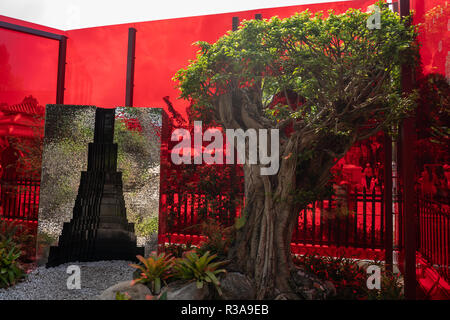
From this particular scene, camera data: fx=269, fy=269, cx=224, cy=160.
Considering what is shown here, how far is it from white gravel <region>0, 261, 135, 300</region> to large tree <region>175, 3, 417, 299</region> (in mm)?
2171

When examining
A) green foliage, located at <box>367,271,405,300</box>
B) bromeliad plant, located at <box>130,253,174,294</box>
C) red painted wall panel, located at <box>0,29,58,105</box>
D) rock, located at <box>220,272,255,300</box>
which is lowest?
green foliage, located at <box>367,271,405,300</box>

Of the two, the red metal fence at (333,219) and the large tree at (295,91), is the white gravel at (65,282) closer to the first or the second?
the red metal fence at (333,219)

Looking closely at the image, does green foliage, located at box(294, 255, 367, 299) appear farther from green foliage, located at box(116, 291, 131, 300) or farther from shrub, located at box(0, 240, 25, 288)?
shrub, located at box(0, 240, 25, 288)

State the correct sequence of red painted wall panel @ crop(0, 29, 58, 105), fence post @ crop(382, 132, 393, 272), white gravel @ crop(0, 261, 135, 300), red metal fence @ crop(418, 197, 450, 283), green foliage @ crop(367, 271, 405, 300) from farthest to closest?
red painted wall panel @ crop(0, 29, 58, 105), fence post @ crop(382, 132, 393, 272), green foliage @ crop(367, 271, 405, 300), white gravel @ crop(0, 261, 135, 300), red metal fence @ crop(418, 197, 450, 283)

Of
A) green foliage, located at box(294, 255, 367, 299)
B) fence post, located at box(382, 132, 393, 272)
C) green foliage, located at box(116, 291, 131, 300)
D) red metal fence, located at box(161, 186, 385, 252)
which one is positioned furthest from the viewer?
red metal fence, located at box(161, 186, 385, 252)

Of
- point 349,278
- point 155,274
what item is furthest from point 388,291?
point 155,274

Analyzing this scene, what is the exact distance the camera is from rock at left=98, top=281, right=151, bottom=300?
3.64 m

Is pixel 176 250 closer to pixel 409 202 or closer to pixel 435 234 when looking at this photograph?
pixel 409 202

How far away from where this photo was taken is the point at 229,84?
15.4 ft

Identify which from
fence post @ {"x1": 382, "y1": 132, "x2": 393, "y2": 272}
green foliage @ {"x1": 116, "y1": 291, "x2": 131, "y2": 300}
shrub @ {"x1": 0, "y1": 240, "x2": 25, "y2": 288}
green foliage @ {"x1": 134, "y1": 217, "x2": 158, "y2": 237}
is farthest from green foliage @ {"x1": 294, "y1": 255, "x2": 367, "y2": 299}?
shrub @ {"x1": 0, "y1": 240, "x2": 25, "y2": 288}

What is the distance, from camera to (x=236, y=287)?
13.6 ft

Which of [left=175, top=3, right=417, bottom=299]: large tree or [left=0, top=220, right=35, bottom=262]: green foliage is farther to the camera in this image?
[left=0, top=220, right=35, bottom=262]: green foliage

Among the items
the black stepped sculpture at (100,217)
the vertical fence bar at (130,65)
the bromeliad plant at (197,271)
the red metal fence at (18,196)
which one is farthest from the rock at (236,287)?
the red metal fence at (18,196)
